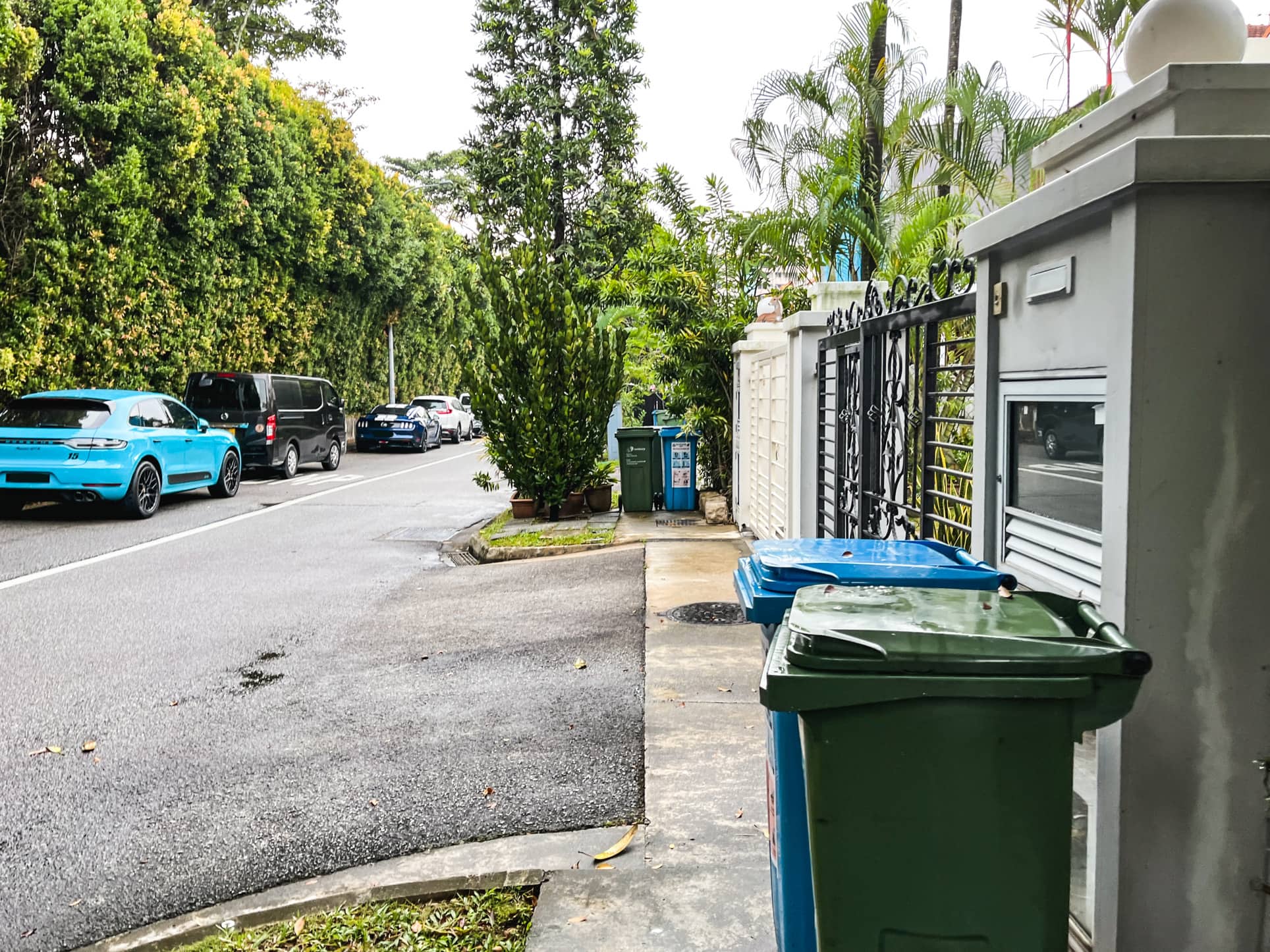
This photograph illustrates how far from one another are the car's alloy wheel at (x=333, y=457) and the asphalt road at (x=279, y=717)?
478 inches

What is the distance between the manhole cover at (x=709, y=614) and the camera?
7273 millimetres

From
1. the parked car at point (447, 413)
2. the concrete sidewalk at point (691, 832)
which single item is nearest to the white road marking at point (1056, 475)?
the concrete sidewalk at point (691, 832)

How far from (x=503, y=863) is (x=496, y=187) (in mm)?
23416

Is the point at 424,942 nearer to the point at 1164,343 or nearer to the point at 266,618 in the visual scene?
the point at 1164,343

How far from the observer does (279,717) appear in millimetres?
5543

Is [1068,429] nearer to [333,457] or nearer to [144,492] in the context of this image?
A: [144,492]

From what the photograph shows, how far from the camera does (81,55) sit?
17812 mm

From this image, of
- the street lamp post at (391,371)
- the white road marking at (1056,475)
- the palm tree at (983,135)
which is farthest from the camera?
the street lamp post at (391,371)

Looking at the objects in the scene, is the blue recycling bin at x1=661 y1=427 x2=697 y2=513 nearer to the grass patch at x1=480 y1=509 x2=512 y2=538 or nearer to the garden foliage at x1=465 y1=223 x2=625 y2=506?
the garden foliage at x1=465 y1=223 x2=625 y2=506

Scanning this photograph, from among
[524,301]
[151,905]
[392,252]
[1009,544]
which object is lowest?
[151,905]

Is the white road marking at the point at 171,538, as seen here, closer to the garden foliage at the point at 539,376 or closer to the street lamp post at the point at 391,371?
the garden foliage at the point at 539,376

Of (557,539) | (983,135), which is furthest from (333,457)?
(983,135)

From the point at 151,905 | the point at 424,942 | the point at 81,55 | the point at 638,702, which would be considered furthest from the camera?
the point at 81,55

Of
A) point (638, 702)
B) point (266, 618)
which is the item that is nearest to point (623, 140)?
point (266, 618)
